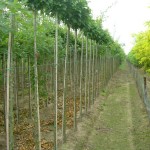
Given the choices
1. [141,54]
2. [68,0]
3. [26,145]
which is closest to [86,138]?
[26,145]

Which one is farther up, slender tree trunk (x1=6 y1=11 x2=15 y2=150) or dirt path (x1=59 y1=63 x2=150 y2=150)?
slender tree trunk (x1=6 y1=11 x2=15 y2=150)

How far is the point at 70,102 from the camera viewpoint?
49.3 ft

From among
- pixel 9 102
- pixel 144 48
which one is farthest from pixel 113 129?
pixel 144 48

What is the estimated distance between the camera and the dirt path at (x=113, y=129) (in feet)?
31.4

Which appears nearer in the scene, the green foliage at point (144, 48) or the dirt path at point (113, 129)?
the dirt path at point (113, 129)

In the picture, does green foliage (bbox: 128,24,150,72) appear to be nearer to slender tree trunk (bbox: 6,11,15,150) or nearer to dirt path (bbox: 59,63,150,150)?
dirt path (bbox: 59,63,150,150)

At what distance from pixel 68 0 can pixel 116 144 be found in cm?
466

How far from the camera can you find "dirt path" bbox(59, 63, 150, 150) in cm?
956

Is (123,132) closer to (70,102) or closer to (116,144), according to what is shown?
(116,144)

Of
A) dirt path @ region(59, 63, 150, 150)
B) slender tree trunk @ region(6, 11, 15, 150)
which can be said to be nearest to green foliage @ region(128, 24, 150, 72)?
dirt path @ region(59, 63, 150, 150)

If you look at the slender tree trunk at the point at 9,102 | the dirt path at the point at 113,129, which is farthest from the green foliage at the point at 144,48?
the slender tree trunk at the point at 9,102

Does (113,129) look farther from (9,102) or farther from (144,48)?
(144,48)

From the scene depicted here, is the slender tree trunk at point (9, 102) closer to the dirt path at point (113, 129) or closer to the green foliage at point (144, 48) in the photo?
the dirt path at point (113, 129)

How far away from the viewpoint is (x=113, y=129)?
11586 millimetres
